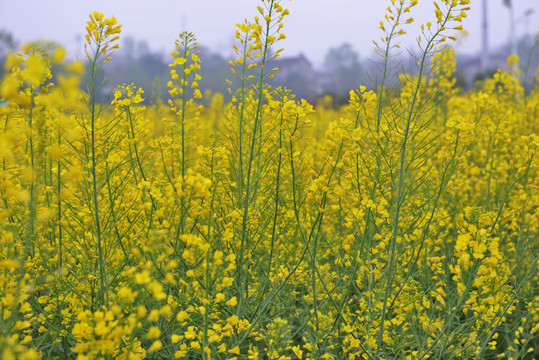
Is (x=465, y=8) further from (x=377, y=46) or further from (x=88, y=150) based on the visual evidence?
(x=88, y=150)

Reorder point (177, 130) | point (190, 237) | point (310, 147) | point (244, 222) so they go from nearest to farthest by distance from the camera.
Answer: point (190, 237) → point (244, 222) → point (177, 130) → point (310, 147)

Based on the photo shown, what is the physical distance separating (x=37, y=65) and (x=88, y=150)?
1107 mm

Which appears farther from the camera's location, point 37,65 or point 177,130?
point 177,130

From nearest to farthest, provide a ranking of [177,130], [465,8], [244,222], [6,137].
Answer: [6,137] < [465,8] < [244,222] < [177,130]

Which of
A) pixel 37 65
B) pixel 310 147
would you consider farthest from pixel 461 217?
pixel 37 65

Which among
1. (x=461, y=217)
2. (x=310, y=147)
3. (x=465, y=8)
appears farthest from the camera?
(x=310, y=147)

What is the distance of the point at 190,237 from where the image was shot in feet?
5.96

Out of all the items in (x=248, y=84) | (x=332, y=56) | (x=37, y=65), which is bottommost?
(x=37, y=65)

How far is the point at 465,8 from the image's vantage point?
7.34ft

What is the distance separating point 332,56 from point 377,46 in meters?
105

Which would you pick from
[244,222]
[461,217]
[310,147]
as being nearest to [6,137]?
[244,222]

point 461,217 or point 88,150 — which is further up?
point 88,150

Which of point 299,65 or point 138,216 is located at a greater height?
point 299,65

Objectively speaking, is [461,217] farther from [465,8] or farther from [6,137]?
[6,137]
